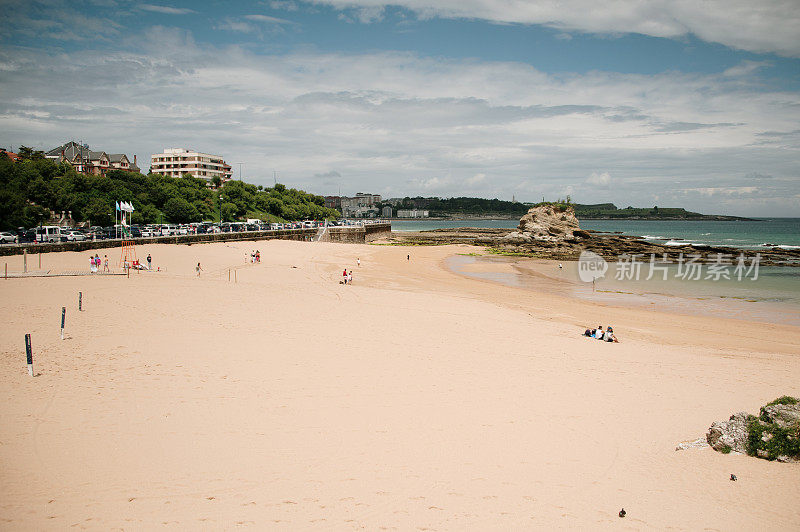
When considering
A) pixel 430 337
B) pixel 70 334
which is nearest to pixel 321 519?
pixel 430 337

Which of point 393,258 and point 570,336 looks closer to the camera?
point 570,336

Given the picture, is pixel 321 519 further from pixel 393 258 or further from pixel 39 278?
pixel 393 258

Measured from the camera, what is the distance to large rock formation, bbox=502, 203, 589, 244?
76875 millimetres

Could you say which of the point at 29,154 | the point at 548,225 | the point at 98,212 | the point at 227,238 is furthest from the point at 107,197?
the point at 548,225

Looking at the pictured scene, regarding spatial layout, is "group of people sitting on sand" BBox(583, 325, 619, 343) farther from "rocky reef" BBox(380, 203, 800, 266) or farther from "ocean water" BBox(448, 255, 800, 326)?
"rocky reef" BBox(380, 203, 800, 266)

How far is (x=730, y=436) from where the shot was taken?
25.4 feet

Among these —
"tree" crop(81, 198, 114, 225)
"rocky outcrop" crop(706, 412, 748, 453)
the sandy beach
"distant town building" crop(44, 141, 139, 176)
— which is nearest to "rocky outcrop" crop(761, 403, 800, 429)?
"rocky outcrop" crop(706, 412, 748, 453)

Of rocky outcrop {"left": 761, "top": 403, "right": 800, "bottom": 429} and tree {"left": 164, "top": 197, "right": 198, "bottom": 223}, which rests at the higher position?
tree {"left": 164, "top": 197, "right": 198, "bottom": 223}

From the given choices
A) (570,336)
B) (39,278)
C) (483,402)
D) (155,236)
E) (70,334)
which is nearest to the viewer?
(483,402)

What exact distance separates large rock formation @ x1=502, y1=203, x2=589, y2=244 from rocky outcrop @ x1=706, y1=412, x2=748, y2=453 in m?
69.2

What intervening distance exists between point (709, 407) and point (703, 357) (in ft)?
17.2

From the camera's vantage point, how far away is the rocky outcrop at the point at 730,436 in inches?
300

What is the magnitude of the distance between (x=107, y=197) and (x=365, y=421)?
5361 cm

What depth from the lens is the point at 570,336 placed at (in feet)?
55.1
